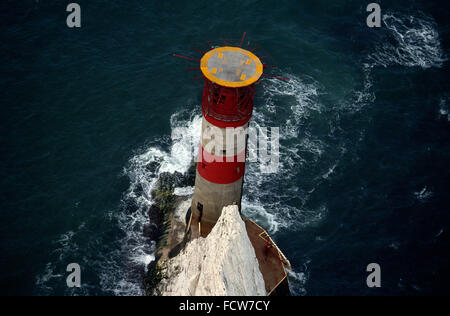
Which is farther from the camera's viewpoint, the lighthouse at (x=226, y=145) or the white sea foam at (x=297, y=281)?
the white sea foam at (x=297, y=281)

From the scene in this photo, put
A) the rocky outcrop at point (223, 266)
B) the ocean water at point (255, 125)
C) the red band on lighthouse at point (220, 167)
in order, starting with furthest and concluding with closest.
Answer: the ocean water at point (255, 125)
the red band on lighthouse at point (220, 167)
the rocky outcrop at point (223, 266)

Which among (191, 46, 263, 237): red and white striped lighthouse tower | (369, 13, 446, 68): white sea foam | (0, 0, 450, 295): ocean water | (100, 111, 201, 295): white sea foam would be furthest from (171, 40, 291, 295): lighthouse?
(369, 13, 446, 68): white sea foam

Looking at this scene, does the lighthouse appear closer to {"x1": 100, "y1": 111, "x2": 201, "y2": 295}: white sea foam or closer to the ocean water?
{"x1": 100, "y1": 111, "x2": 201, "y2": 295}: white sea foam

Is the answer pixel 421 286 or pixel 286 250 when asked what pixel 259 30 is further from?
pixel 421 286

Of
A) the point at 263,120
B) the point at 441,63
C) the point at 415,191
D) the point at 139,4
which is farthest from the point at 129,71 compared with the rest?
the point at 441,63

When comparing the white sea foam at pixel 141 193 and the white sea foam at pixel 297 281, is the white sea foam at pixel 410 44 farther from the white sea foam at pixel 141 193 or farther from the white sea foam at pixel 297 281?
the white sea foam at pixel 297 281

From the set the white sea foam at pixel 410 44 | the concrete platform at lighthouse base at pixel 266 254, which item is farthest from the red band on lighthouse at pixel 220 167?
the white sea foam at pixel 410 44
